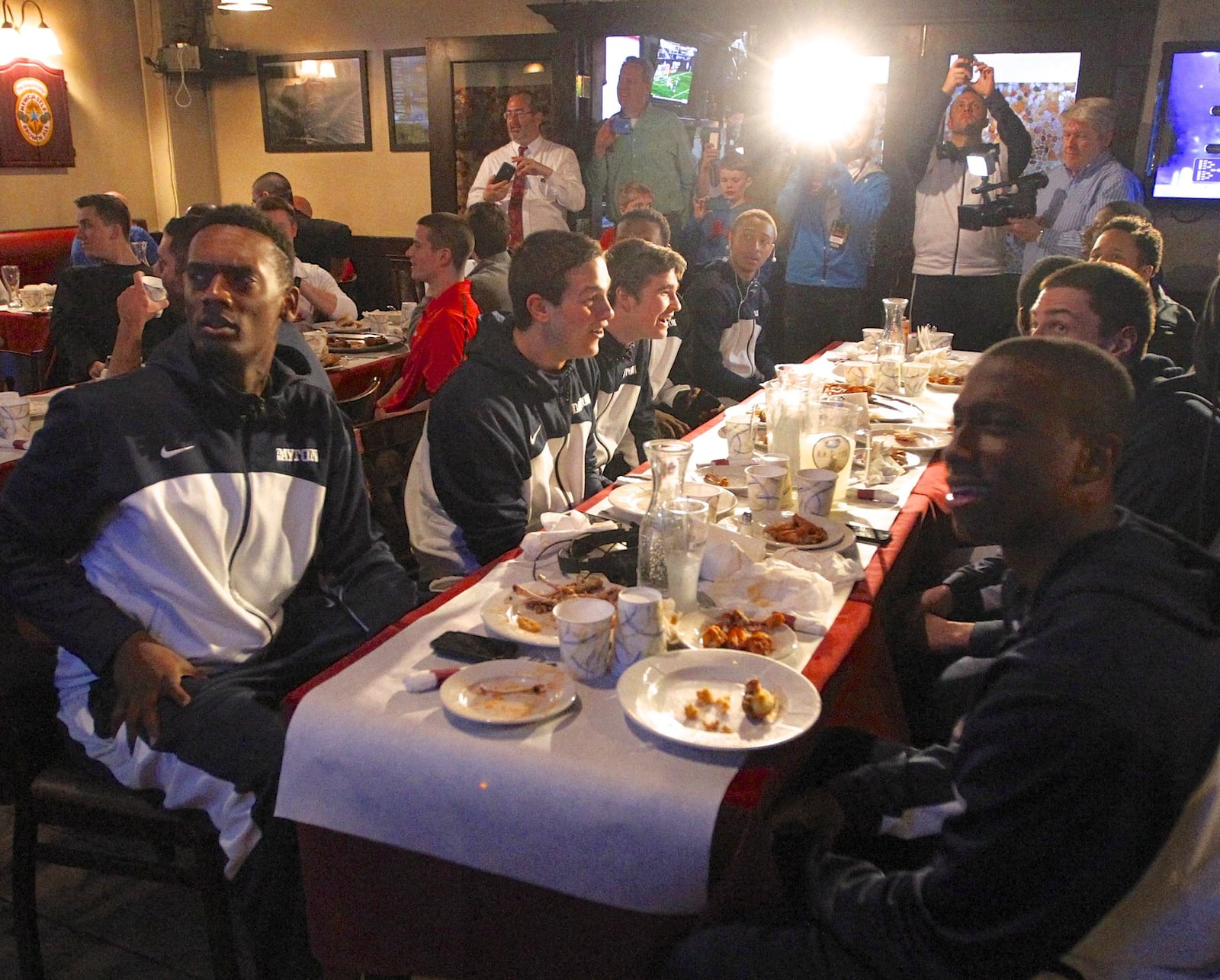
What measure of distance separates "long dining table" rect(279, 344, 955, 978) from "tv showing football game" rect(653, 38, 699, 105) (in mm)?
5948

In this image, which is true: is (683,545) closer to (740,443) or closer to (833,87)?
(740,443)

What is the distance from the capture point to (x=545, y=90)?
6781mm

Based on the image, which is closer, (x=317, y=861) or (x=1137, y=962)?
(x=1137, y=962)

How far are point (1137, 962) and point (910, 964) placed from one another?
26cm

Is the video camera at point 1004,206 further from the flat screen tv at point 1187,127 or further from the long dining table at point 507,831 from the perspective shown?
the long dining table at point 507,831

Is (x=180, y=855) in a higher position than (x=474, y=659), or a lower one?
lower

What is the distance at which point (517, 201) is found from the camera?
668cm

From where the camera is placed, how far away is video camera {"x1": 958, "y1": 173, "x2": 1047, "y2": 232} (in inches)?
218

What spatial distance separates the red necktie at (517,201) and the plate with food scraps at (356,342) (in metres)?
2.11

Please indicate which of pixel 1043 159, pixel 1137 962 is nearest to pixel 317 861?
pixel 1137 962

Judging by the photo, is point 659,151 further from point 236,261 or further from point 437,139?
point 236,261

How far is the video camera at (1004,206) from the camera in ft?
18.1

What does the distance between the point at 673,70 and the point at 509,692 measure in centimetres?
615

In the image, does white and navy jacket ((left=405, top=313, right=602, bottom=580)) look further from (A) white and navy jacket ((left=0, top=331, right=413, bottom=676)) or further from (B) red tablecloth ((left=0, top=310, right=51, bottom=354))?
(B) red tablecloth ((left=0, top=310, right=51, bottom=354))
